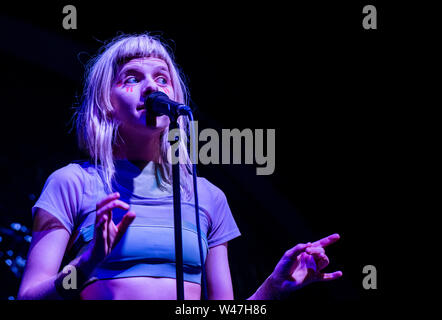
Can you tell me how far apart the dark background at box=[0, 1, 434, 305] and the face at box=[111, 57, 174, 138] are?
0.64m

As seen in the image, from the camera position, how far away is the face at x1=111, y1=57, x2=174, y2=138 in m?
1.50

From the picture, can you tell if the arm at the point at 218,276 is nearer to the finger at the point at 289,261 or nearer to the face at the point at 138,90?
the finger at the point at 289,261

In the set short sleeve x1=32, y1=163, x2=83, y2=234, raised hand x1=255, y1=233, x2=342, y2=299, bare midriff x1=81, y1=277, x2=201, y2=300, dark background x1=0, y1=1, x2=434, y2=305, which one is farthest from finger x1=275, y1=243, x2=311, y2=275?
dark background x1=0, y1=1, x2=434, y2=305

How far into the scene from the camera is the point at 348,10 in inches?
93.2

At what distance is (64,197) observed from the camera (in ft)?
4.81

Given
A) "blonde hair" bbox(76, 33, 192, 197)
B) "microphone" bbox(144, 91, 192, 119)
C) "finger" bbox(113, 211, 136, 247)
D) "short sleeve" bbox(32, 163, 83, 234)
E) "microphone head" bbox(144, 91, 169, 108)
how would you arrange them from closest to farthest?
"finger" bbox(113, 211, 136, 247)
"microphone" bbox(144, 91, 192, 119)
"microphone head" bbox(144, 91, 169, 108)
"short sleeve" bbox(32, 163, 83, 234)
"blonde hair" bbox(76, 33, 192, 197)

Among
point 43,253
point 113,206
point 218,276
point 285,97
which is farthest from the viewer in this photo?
point 285,97

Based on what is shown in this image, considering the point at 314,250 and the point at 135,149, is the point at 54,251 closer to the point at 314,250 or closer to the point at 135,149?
the point at 135,149

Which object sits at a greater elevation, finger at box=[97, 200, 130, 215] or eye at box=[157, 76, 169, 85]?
eye at box=[157, 76, 169, 85]

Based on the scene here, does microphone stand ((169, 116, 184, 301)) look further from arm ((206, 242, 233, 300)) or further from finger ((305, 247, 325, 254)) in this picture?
arm ((206, 242, 233, 300))

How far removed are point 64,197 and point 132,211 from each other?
1.12 ft

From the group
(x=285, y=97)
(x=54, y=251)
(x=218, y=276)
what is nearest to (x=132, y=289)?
(x=54, y=251)

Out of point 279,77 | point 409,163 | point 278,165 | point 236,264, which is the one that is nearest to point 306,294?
point 236,264

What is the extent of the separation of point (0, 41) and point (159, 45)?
3.04ft
